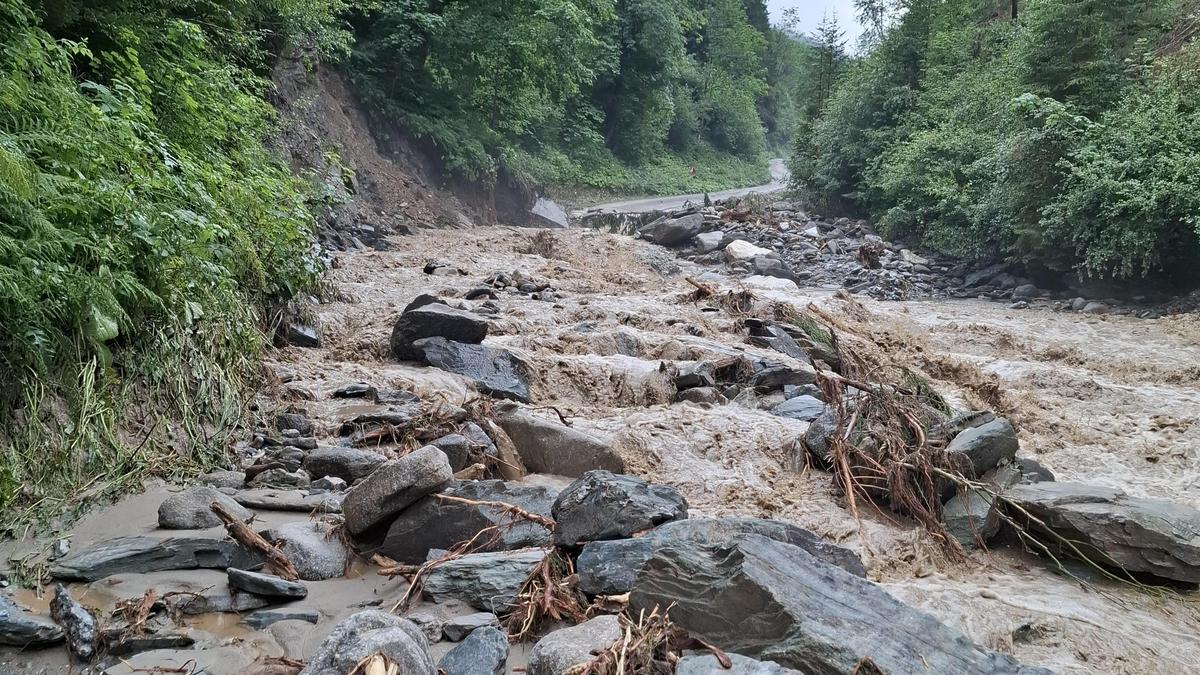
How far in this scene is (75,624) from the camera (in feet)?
8.80

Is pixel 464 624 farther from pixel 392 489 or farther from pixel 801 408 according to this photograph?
pixel 801 408

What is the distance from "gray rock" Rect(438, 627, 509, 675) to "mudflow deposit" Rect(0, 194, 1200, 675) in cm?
1

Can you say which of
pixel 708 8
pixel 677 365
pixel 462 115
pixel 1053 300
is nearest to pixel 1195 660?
pixel 677 365

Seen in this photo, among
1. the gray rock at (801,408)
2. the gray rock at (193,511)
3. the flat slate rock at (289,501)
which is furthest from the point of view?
the gray rock at (801,408)

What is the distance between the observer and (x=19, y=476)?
3.60 meters

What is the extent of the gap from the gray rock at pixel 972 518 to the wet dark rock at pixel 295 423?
12.6 feet

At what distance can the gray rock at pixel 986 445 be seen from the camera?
4.92 metres

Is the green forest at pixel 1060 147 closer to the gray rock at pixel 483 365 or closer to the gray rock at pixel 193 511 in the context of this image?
the gray rock at pixel 483 365

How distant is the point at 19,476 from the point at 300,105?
1126cm

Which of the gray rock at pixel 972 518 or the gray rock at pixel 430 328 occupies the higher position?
the gray rock at pixel 430 328

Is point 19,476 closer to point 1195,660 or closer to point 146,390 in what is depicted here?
point 146,390

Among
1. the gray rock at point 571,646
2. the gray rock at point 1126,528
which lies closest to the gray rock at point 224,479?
the gray rock at point 571,646

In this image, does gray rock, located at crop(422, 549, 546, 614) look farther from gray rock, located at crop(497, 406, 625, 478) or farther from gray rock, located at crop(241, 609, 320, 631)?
gray rock, located at crop(497, 406, 625, 478)

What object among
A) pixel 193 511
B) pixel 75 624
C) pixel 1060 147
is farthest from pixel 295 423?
pixel 1060 147
